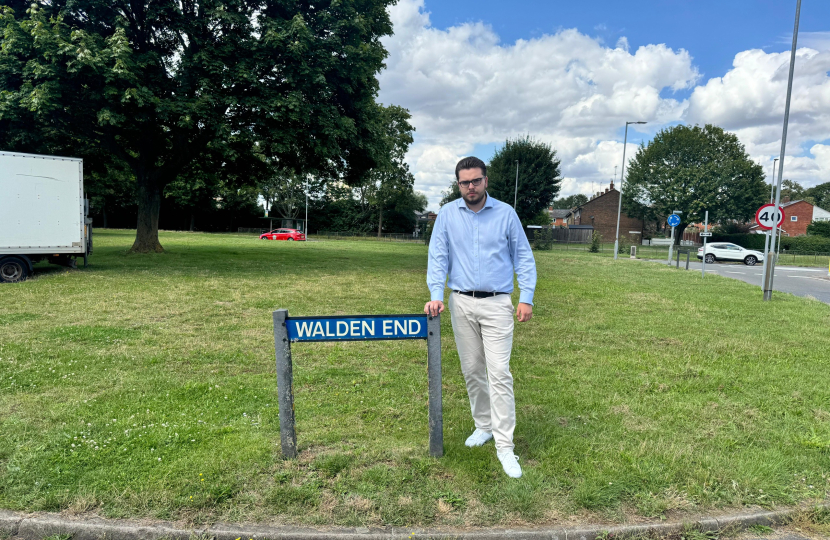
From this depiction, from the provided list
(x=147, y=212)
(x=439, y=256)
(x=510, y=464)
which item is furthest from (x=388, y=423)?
(x=147, y=212)

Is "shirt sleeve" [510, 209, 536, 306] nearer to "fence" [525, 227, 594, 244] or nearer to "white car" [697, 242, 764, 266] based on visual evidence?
"white car" [697, 242, 764, 266]

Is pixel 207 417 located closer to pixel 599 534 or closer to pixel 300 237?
pixel 599 534

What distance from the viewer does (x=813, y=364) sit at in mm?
6188

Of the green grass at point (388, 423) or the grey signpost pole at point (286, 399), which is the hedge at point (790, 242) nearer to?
the green grass at point (388, 423)

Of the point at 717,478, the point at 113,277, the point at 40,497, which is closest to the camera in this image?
the point at 40,497

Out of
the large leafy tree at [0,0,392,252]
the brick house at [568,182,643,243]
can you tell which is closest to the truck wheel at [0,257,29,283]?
the large leafy tree at [0,0,392,252]

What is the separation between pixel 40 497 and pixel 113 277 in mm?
11477

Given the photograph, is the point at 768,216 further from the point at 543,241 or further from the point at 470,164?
the point at 543,241

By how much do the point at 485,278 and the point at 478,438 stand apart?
1.26m

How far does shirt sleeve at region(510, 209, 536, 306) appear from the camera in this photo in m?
3.43

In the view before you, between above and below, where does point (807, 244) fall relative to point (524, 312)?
above

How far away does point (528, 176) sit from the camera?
4862cm

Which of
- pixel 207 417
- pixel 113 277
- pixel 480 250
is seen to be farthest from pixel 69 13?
pixel 480 250

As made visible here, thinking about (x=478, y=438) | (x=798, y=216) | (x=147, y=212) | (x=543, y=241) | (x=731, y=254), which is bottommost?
(x=478, y=438)
